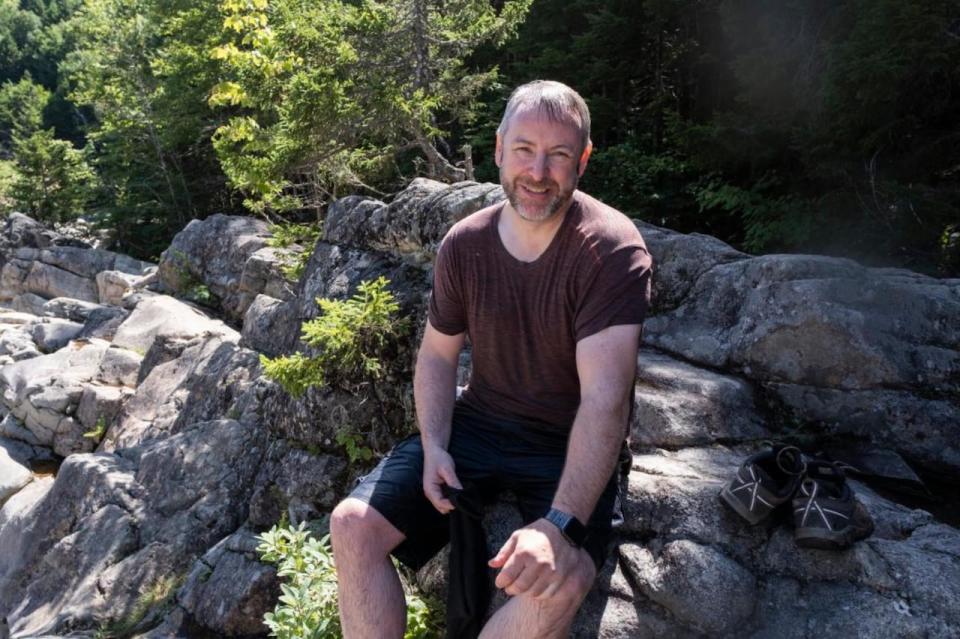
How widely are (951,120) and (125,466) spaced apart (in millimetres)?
8588

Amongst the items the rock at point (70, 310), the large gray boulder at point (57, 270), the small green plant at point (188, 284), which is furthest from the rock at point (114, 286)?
the small green plant at point (188, 284)

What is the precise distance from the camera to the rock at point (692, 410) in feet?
12.7

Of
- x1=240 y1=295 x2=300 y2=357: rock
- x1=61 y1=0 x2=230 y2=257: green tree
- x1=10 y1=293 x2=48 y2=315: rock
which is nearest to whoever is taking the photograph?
x1=240 y1=295 x2=300 y2=357: rock

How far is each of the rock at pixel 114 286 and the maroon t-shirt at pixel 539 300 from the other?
1841 centimetres

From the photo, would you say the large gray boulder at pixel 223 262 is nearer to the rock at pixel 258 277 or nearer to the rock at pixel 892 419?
the rock at pixel 258 277

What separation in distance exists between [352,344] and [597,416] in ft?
9.35

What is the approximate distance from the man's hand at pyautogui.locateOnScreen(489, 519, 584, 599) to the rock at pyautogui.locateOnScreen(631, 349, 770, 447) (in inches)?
58.7

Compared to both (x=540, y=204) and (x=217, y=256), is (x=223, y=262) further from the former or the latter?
(x=540, y=204)

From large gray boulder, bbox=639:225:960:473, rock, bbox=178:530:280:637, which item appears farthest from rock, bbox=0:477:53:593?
large gray boulder, bbox=639:225:960:473

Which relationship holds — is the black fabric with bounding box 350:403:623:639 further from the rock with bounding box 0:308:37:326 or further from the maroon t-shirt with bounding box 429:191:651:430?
the rock with bounding box 0:308:37:326

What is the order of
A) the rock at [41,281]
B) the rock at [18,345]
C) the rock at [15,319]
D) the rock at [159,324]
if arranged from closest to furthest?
the rock at [159,324] < the rock at [18,345] < the rock at [15,319] < the rock at [41,281]

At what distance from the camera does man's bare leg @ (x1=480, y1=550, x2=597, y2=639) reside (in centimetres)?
245

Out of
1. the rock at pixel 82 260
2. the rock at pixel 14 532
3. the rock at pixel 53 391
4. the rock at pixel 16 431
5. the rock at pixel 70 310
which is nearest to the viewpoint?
the rock at pixel 14 532

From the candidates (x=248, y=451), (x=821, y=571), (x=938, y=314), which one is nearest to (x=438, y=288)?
(x=821, y=571)
